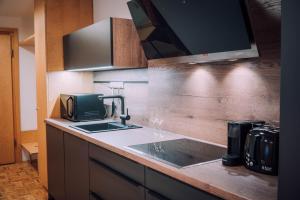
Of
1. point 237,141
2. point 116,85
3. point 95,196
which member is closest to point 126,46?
point 116,85

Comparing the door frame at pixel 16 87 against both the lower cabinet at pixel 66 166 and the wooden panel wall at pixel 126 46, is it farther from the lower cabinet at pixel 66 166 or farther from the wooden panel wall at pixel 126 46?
the wooden panel wall at pixel 126 46

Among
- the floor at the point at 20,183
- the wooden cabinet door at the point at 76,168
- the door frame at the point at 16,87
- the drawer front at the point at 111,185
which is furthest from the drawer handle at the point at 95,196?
the door frame at the point at 16,87

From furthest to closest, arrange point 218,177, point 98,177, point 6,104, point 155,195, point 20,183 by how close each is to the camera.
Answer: point 6,104 < point 20,183 < point 98,177 < point 155,195 < point 218,177

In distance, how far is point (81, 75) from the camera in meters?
3.65

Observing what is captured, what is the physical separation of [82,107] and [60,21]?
3.36 feet

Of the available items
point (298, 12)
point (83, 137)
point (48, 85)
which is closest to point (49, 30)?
point (48, 85)

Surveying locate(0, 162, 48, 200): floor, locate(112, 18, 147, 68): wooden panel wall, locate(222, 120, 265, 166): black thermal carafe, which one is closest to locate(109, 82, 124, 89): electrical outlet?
locate(112, 18, 147, 68): wooden panel wall

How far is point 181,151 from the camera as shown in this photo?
6.07 ft

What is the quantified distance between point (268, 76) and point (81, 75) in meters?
2.47

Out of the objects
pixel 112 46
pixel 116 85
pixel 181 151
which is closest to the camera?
pixel 181 151

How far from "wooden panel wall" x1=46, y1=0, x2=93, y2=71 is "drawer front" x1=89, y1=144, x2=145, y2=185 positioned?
4.91 feet

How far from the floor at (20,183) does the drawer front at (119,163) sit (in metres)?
1.63

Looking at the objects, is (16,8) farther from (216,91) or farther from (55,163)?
(216,91)

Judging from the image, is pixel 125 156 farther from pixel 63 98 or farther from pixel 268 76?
pixel 63 98
